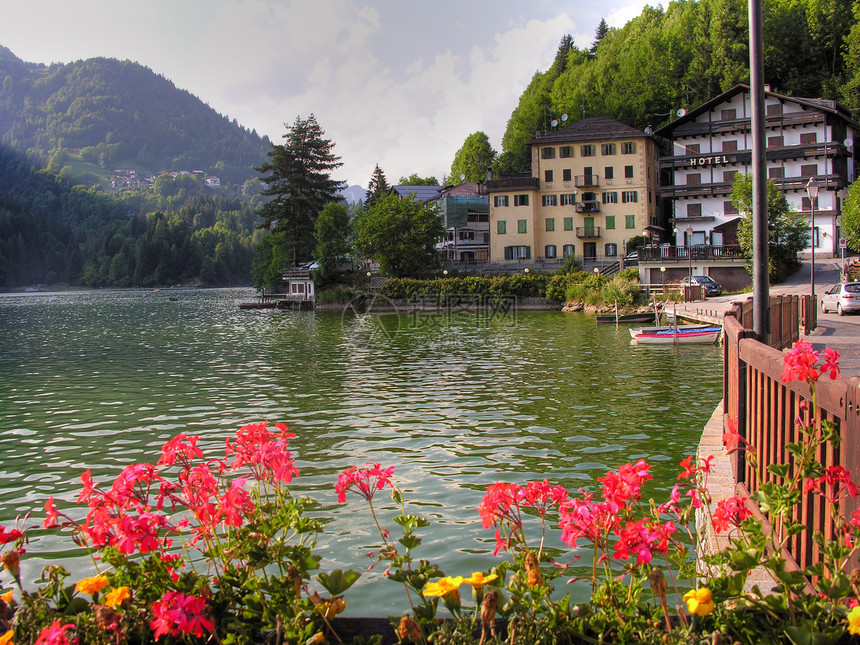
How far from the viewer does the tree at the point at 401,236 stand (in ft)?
254

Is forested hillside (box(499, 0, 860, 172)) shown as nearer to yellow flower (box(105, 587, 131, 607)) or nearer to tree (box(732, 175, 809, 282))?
tree (box(732, 175, 809, 282))

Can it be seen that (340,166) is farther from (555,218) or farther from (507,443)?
(507,443)

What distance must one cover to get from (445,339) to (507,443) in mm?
23847

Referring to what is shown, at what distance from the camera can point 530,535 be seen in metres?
8.16

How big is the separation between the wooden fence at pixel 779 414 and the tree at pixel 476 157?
11227cm

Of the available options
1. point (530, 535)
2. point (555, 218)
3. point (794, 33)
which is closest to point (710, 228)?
point (555, 218)

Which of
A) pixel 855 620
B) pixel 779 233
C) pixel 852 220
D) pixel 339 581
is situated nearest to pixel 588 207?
pixel 779 233

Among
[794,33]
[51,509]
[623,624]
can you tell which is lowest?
[623,624]

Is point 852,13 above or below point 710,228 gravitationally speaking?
above

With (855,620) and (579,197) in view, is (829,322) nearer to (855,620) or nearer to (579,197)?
(855,620)

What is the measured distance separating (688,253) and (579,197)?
76.4ft

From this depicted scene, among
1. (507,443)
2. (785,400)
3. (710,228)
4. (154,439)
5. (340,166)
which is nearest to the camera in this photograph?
(785,400)

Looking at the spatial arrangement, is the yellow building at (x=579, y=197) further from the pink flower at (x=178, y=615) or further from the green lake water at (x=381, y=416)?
the pink flower at (x=178, y=615)

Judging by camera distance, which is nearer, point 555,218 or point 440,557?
point 440,557
